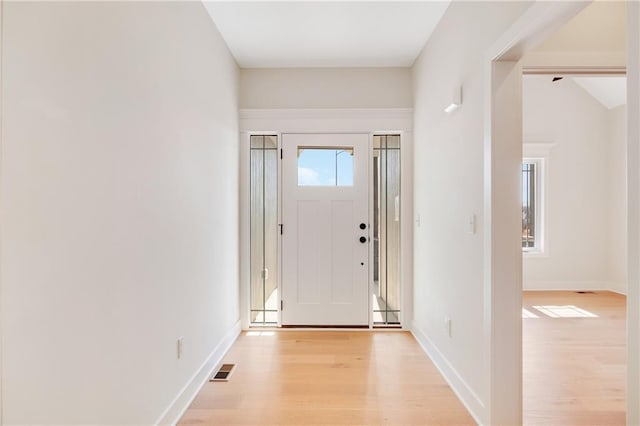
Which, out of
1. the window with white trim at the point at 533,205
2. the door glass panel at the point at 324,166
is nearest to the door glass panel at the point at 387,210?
the door glass panel at the point at 324,166

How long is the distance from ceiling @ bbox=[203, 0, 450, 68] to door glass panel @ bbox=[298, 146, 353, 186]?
2.90 ft

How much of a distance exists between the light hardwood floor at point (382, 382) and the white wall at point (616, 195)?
1.92m

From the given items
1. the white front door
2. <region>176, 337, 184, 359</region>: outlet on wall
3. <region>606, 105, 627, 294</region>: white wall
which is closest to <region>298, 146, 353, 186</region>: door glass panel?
the white front door

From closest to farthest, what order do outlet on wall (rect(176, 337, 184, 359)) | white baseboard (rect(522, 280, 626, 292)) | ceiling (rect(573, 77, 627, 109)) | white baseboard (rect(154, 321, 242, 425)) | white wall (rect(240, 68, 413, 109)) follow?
white baseboard (rect(154, 321, 242, 425)), outlet on wall (rect(176, 337, 184, 359)), white wall (rect(240, 68, 413, 109)), ceiling (rect(573, 77, 627, 109)), white baseboard (rect(522, 280, 626, 292))

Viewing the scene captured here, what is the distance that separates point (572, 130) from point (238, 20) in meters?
5.29

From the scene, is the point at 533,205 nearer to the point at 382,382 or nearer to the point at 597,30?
the point at 597,30

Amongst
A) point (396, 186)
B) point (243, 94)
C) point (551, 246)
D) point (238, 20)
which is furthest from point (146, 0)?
point (551, 246)

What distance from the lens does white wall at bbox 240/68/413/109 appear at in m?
3.60

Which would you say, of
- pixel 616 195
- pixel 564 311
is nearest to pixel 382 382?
pixel 564 311

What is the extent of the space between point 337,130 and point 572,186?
415 centimetres

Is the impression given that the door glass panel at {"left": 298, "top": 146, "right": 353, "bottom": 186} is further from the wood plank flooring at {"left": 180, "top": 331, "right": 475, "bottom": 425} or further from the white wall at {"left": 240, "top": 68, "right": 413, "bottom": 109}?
the wood plank flooring at {"left": 180, "top": 331, "right": 475, "bottom": 425}

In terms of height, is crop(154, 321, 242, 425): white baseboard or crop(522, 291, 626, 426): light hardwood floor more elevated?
crop(154, 321, 242, 425): white baseboard

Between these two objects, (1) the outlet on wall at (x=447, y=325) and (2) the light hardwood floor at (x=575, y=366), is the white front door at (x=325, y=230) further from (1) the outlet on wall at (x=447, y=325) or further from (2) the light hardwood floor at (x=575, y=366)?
(2) the light hardwood floor at (x=575, y=366)

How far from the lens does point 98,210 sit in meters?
1.31
